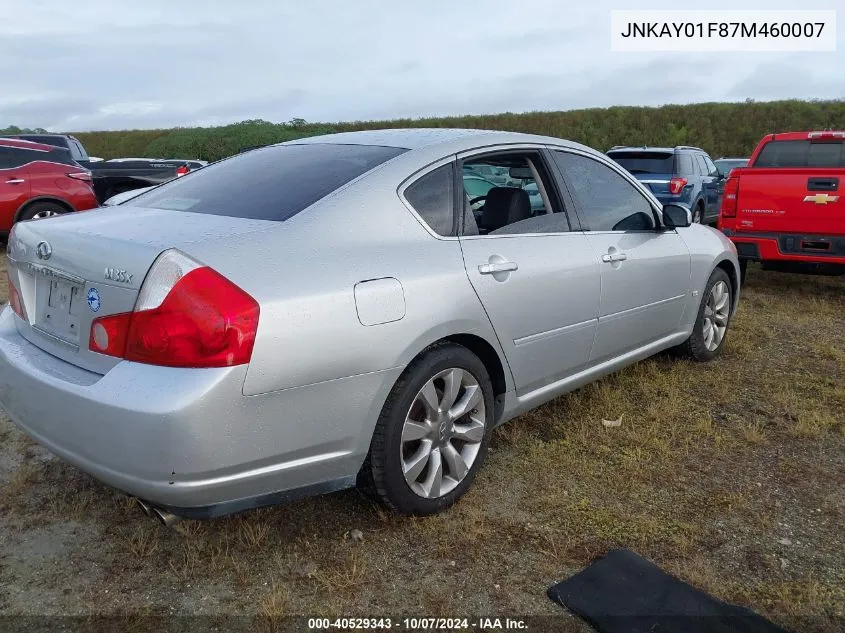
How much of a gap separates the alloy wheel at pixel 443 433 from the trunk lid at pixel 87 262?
904mm

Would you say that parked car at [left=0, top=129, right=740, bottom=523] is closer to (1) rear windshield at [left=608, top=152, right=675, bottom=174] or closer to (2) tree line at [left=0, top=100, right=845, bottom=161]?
(1) rear windshield at [left=608, top=152, right=675, bottom=174]

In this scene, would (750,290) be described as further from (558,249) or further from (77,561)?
(77,561)

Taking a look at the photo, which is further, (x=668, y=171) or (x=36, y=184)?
(x=668, y=171)

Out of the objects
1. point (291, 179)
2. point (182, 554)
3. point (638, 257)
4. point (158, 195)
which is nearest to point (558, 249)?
point (638, 257)

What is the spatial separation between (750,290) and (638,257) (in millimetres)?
4516

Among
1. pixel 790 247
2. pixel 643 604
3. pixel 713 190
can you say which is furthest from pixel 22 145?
pixel 713 190

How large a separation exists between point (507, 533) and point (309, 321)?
1182 millimetres

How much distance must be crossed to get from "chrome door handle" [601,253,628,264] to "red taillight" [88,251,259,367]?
2.02 meters

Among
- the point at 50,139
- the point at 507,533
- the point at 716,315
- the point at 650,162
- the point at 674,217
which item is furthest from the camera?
the point at 50,139

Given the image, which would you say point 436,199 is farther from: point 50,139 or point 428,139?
point 50,139

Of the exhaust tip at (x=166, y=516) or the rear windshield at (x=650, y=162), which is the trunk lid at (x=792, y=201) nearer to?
the rear windshield at (x=650, y=162)

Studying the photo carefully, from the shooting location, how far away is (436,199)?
2.92m

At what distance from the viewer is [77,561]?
2586 millimetres

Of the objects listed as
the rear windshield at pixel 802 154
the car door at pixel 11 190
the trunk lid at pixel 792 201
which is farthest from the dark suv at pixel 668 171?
the car door at pixel 11 190
